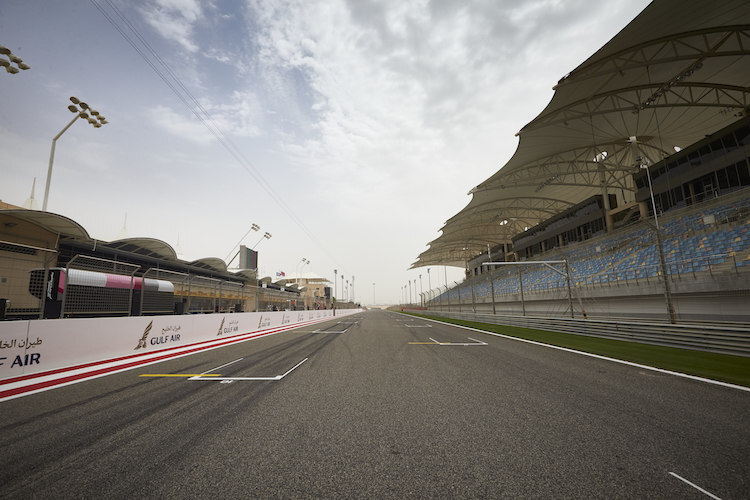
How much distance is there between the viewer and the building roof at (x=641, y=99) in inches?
552

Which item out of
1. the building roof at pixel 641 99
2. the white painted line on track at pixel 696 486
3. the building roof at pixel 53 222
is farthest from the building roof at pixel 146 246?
the white painted line on track at pixel 696 486

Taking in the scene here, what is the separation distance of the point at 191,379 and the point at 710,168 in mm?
34652

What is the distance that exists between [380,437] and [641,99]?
28.1 metres

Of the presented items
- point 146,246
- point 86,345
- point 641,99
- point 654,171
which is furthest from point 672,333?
point 146,246

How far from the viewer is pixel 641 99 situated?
20.8 metres

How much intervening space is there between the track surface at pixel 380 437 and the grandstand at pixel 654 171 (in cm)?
925

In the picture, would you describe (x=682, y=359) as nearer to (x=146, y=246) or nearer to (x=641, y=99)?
(x=641, y=99)

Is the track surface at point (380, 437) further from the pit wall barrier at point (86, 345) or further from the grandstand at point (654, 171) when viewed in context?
the grandstand at point (654, 171)

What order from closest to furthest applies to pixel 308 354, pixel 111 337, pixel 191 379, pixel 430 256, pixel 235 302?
1. pixel 191 379
2. pixel 111 337
3. pixel 308 354
4. pixel 235 302
5. pixel 430 256

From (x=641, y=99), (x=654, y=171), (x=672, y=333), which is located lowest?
(x=672, y=333)

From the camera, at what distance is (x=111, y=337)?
8.54 meters

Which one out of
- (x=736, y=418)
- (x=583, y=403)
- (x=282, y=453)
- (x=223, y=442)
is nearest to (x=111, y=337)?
(x=223, y=442)

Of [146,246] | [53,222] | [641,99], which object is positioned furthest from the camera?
[146,246]

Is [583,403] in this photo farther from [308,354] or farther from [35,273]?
[35,273]
